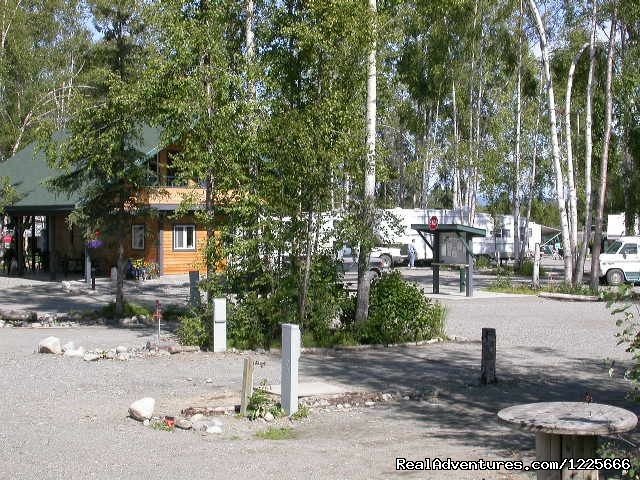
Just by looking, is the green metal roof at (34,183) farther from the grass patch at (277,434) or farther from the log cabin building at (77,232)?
the grass patch at (277,434)

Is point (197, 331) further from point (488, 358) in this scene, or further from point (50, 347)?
point (488, 358)

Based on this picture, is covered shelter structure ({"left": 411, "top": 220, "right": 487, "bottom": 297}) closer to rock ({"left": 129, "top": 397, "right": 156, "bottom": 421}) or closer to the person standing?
rock ({"left": 129, "top": 397, "right": 156, "bottom": 421})

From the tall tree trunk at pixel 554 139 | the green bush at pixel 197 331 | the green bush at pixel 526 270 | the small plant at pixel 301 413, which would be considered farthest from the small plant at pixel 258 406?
the green bush at pixel 526 270

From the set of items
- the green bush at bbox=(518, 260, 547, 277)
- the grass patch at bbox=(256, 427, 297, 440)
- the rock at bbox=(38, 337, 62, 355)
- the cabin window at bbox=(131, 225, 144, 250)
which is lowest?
the grass patch at bbox=(256, 427, 297, 440)

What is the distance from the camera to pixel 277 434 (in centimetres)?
931

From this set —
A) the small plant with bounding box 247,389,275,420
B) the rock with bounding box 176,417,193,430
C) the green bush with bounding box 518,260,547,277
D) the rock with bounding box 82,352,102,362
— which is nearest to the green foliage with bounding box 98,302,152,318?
the rock with bounding box 82,352,102,362

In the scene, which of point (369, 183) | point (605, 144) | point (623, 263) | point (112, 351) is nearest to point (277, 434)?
point (112, 351)

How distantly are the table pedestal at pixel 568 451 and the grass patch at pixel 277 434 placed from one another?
345 centimetres

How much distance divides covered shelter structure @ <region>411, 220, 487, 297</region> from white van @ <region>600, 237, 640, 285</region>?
8609 millimetres

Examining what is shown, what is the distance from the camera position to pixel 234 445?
8836 millimetres

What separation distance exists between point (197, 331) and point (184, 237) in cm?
2164

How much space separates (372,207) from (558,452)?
10205 mm

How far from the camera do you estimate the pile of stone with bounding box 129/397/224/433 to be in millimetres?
9438

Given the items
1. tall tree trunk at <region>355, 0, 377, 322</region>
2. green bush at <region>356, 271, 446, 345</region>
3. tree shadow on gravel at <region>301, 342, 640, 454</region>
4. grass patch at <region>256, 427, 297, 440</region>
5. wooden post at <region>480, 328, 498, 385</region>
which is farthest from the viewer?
green bush at <region>356, 271, 446, 345</region>
